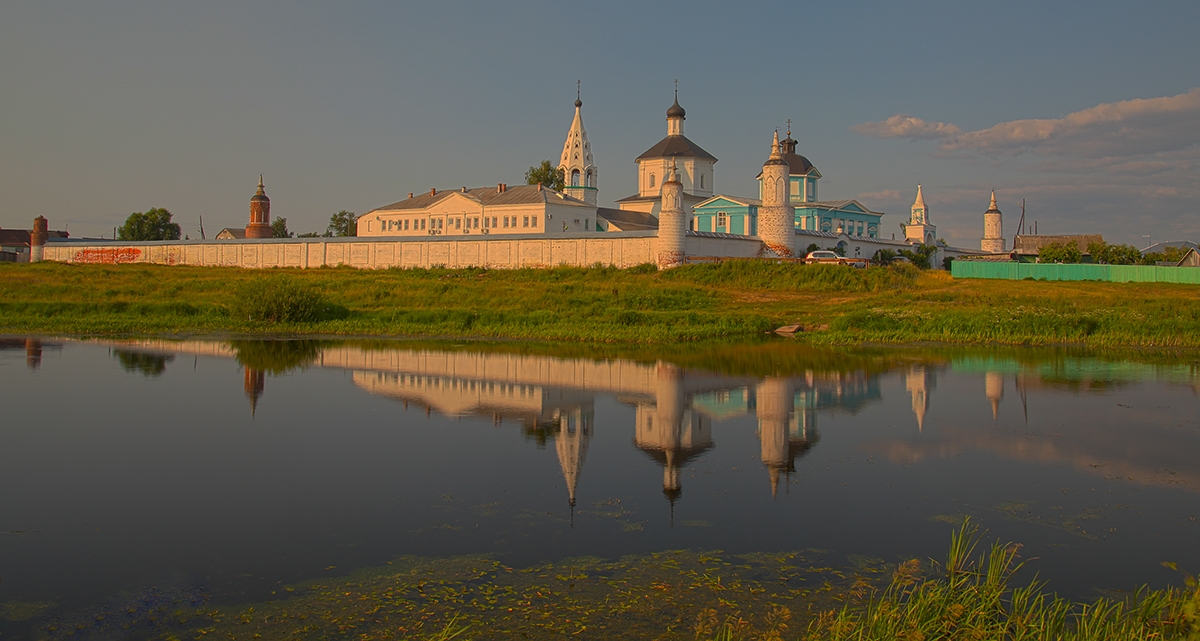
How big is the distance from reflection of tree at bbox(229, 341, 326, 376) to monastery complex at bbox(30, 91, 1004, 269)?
16.4m

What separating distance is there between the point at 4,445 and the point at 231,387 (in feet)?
15.7

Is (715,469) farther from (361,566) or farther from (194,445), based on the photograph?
(194,445)

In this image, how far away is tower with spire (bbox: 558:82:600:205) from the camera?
171 feet

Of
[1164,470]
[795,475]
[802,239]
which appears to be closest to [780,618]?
[795,475]

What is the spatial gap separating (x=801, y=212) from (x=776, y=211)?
32.0 feet

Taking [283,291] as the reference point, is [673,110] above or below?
above

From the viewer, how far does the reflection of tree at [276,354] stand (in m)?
18.3

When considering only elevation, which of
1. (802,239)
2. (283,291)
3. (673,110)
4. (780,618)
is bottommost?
(780,618)

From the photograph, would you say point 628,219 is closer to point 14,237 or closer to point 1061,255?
point 1061,255

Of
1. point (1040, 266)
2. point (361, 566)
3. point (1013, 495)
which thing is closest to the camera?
point (361, 566)

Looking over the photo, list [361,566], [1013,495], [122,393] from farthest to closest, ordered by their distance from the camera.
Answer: [122,393] → [1013,495] → [361,566]

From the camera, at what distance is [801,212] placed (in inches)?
1900

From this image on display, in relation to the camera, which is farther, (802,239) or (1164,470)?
(802,239)

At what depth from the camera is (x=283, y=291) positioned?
27.0 metres
